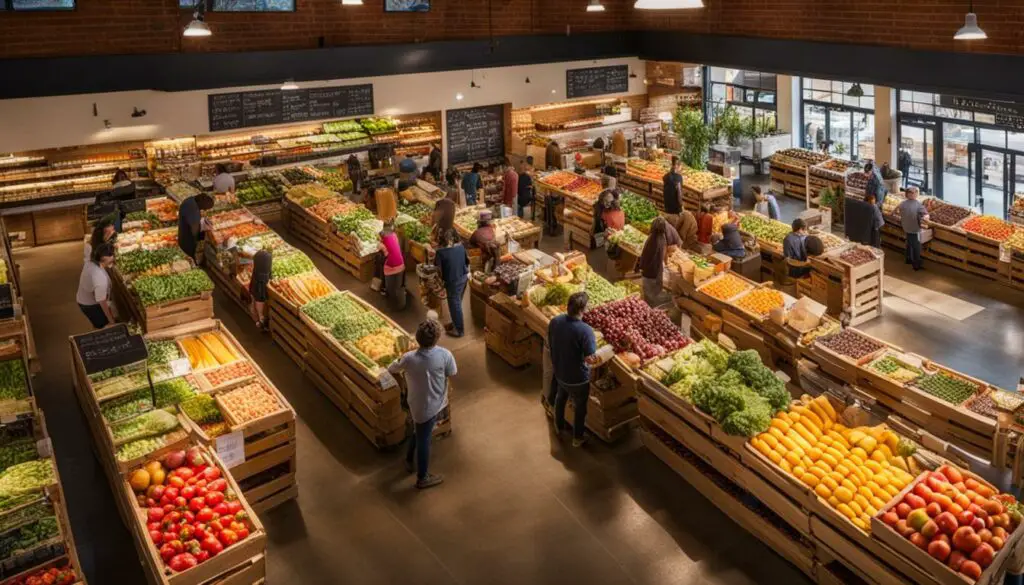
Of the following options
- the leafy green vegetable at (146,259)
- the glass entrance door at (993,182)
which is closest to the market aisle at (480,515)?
the leafy green vegetable at (146,259)

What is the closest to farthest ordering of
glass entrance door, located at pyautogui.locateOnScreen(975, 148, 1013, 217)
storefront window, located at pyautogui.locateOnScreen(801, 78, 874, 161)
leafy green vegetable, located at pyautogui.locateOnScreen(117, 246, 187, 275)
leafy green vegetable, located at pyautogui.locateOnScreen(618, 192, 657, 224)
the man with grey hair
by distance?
1. leafy green vegetable, located at pyautogui.locateOnScreen(117, 246, 187, 275)
2. the man with grey hair
3. leafy green vegetable, located at pyautogui.locateOnScreen(618, 192, 657, 224)
4. glass entrance door, located at pyautogui.locateOnScreen(975, 148, 1013, 217)
5. storefront window, located at pyautogui.locateOnScreen(801, 78, 874, 161)

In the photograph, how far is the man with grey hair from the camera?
13.3 metres

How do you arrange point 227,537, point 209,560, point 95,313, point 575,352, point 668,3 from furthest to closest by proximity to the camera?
1. point 95,313
2. point 575,352
3. point 227,537
4. point 209,560
5. point 668,3

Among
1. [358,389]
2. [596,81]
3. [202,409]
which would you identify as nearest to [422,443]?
[358,389]

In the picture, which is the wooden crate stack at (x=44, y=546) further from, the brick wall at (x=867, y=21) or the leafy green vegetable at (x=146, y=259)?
the brick wall at (x=867, y=21)

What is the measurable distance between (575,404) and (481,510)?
54.8 inches

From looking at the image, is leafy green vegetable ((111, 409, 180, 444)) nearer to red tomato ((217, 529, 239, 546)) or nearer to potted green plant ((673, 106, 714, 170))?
red tomato ((217, 529, 239, 546))

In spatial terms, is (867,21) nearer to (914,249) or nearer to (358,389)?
(914,249)

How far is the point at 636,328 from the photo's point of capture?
29.6 feet

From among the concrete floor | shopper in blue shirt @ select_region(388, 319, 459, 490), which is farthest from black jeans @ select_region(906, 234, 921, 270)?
shopper in blue shirt @ select_region(388, 319, 459, 490)

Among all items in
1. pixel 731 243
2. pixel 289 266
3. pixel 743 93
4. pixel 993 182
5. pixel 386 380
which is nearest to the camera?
pixel 386 380

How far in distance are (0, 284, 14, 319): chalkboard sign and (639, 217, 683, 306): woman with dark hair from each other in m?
7.42

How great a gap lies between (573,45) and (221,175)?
8941 millimetres

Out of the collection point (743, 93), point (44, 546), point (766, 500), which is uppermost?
point (743, 93)
